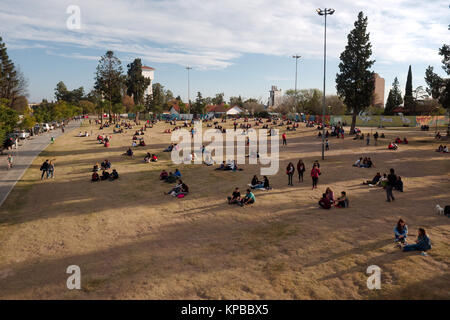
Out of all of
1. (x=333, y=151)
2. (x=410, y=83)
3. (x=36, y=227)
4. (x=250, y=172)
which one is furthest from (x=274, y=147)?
(x=410, y=83)

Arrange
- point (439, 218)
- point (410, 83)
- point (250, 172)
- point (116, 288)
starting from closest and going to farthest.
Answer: point (116, 288)
point (439, 218)
point (250, 172)
point (410, 83)

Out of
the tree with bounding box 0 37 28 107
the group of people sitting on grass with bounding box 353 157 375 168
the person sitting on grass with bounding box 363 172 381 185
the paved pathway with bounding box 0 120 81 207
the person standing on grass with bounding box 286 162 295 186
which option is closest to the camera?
the person sitting on grass with bounding box 363 172 381 185

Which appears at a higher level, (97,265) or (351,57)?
(351,57)

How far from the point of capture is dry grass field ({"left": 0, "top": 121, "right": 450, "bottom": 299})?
735 cm

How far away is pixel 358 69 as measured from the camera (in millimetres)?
38312

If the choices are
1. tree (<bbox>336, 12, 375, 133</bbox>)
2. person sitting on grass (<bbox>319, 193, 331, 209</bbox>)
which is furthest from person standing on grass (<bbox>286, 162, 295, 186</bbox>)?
tree (<bbox>336, 12, 375, 133</bbox>)

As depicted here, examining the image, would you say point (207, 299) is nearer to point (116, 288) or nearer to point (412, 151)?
point (116, 288)

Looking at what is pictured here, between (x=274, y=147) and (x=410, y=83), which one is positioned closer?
(x=274, y=147)

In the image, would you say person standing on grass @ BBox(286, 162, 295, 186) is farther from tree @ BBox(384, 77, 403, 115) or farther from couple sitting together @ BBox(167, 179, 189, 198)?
tree @ BBox(384, 77, 403, 115)

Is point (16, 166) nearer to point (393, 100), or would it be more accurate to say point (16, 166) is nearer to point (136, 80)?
point (136, 80)

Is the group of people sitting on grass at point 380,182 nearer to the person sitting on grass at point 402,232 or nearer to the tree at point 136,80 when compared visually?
the person sitting on grass at point 402,232

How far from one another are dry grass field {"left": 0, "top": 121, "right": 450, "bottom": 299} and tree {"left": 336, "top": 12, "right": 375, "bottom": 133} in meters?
20.6

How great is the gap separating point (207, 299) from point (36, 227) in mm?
9490

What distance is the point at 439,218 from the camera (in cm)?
1143
